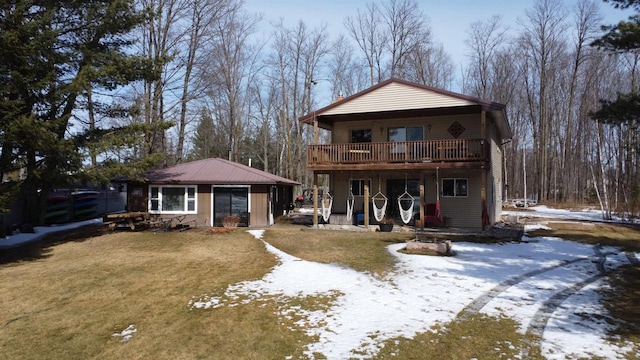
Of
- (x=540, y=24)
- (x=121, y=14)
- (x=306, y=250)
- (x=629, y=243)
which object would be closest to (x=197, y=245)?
(x=306, y=250)

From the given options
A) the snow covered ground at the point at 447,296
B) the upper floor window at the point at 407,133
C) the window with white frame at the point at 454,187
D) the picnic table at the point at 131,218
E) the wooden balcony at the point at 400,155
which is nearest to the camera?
the snow covered ground at the point at 447,296

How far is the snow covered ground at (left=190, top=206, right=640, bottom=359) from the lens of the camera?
5.41m

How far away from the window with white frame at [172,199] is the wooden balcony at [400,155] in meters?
6.30

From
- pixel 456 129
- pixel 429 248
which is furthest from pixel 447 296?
pixel 456 129

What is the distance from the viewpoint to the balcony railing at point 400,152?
15812 millimetres

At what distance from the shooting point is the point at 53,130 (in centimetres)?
1377

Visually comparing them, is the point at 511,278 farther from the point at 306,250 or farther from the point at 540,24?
the point at 540,24

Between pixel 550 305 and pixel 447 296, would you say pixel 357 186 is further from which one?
pixel 550 305

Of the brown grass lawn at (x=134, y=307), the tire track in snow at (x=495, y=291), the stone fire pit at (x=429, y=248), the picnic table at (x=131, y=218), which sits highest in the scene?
the picnic table at (x=131, y=218)

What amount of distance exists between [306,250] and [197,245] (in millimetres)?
4076

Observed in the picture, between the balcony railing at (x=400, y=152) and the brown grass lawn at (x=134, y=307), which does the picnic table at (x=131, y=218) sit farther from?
the balcony railing at (x=400, y=152)

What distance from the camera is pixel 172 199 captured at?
19.1 meters

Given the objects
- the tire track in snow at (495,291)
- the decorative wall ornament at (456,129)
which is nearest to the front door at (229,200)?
the decorative wall ornament at (456,129)

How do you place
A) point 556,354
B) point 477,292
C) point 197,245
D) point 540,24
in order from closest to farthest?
point 556,354, point 477,292, point 197,245, point 540,24
